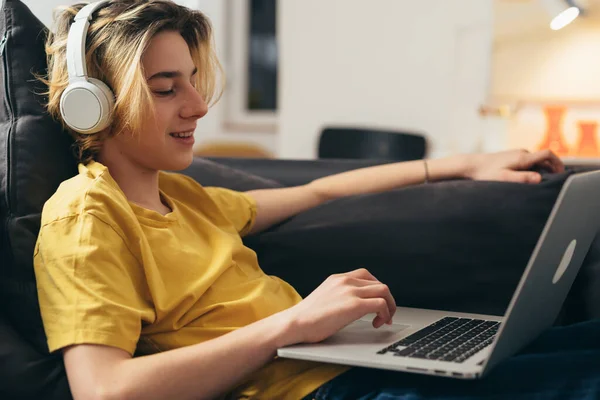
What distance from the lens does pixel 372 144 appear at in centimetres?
378

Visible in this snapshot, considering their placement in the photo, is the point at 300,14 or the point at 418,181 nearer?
the point at 418,181

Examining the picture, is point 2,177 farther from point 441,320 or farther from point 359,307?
point 441,320

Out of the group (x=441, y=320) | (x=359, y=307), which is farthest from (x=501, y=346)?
(x=441, y=320)

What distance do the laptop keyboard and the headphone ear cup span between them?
51 centimetres

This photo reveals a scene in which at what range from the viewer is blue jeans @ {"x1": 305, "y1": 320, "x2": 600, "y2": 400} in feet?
3.09

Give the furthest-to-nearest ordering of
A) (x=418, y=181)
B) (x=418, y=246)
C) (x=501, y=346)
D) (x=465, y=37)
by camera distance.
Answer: (x=465, y=37)
(x=418, y=181)
(x=418, y=246)
(x=501, y=346)

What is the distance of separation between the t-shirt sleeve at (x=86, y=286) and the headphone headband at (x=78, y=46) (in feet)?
0.73

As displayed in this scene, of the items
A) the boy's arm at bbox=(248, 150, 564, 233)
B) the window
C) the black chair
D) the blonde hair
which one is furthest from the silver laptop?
the window

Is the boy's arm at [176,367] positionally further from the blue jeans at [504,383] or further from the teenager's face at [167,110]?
the teenager's face at [167,110]

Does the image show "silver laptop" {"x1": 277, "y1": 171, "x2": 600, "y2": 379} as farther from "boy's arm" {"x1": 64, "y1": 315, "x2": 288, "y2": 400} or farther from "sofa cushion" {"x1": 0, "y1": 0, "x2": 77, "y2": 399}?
"sofa cushion" {"x1": 0, "y1": 0, "x2": 77, "y2": 399}

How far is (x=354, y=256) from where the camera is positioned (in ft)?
4.51

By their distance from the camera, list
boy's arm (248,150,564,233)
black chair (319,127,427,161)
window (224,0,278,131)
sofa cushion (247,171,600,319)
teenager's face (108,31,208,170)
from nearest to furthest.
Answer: teenager's face (108,31,208,170)
sofa cushion (247,171,600,319)
boy's arm (248,150,564,233)
black chair (319,127,427,161)
window (224,0,278,131)

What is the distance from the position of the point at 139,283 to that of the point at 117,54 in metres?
0.33

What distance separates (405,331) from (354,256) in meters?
0.31
